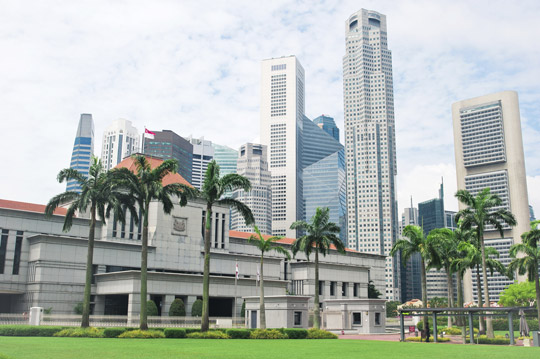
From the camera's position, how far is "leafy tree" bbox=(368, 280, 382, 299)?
103m

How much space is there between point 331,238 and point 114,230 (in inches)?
1254

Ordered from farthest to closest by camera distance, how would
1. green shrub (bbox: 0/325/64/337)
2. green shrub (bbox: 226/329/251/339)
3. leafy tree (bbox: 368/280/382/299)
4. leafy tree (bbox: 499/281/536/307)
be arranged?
leafy tree (bbox: 499/281/536/307) < leafy tree (bbox: 368/280/382/299) < green shrub (bbox: 226/329/251/339) < green shrub (bbox: 0/325/64/337)

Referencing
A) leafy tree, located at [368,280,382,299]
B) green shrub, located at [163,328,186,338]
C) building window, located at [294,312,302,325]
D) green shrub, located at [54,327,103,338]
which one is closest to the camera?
green shrub, located at [54,327,103,338]

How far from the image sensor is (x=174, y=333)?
130ft

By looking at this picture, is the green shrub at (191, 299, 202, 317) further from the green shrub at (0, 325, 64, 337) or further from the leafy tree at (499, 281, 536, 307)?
the leafy tree at (499, 281, 536, 307)

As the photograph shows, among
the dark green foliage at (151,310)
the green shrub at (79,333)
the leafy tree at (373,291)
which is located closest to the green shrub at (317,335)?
the green shrub at (79,333)

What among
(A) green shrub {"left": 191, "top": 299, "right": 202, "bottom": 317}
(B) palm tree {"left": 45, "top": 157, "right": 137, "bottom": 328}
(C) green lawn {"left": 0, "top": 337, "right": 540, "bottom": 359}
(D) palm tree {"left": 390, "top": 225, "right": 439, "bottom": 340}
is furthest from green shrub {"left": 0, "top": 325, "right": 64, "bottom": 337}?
(D) palm tree {"left": 390, "top": 225, "right": 439, "bottom": 340}

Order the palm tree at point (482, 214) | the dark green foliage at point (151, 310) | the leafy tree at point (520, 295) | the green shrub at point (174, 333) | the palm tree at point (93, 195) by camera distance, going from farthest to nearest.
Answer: the leafy tree at point (520, 295) < the dark green foliage at point (151, 310) < the palm tree at point (482, 214) < the palm tree at point (93, 195) < the green shrub at point (174, 333)

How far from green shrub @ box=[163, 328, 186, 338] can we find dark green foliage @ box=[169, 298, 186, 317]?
24.6 meters

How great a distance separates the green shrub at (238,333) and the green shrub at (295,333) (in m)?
3.34

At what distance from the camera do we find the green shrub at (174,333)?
39.1 meters

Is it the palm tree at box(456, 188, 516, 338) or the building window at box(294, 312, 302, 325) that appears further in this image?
the building window at box(294, 312, 302, 325)

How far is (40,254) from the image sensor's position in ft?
204

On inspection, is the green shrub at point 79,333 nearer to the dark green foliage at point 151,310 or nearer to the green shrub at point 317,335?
the green shrub at point 317,335
